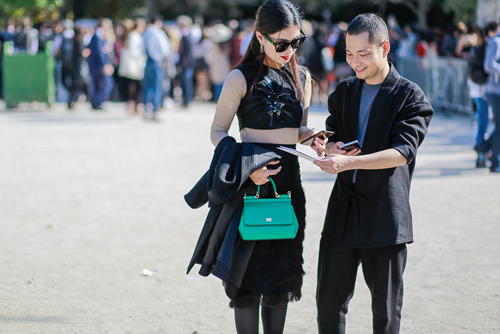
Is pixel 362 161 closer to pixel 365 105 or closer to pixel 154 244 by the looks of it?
pixel 365 105

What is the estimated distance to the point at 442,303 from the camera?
16.5 ft

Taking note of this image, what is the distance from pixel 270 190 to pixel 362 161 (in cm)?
55

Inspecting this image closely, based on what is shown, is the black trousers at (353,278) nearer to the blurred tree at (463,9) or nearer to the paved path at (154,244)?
the paved path at (154,244)

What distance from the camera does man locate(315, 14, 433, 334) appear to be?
11.5ft

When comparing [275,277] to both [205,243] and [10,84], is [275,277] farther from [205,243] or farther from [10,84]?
[10,84]

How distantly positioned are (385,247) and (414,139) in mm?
523

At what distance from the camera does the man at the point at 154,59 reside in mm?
15188

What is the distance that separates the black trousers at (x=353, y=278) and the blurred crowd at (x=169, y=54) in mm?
12645

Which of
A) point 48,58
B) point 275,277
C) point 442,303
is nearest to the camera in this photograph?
point 275,277

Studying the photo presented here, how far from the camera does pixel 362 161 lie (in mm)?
3451

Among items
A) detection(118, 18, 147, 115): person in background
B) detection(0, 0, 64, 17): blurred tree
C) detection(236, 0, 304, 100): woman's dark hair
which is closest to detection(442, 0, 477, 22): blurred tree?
detection(0, 0, 64, 17): blurred tree

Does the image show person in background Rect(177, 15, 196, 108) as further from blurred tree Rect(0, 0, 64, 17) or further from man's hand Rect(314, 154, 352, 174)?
man's hand Rect(314, 154, 352, 174)

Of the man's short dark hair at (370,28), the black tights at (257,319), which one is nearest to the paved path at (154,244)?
the black tights at (257,319)

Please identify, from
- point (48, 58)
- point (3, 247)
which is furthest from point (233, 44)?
point (3, 247)
